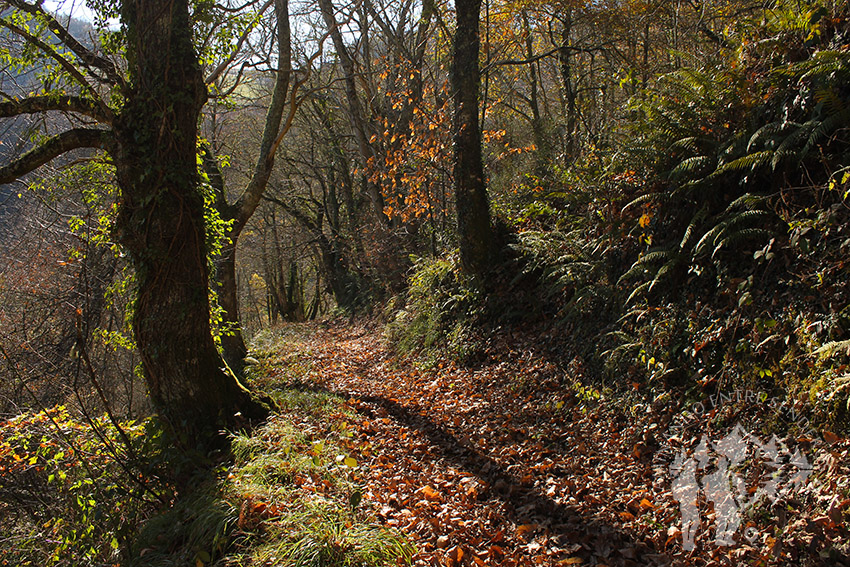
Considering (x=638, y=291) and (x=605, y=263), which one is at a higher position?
(x=605, y=263)

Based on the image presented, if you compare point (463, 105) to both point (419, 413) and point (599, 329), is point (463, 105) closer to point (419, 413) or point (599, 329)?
point (599, 329)

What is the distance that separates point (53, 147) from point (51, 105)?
0.48 metres

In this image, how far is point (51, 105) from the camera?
5.35 meters

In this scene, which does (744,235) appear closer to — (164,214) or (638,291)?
(638,291)

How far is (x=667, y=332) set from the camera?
4.99m

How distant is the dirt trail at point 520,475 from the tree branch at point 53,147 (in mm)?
4597

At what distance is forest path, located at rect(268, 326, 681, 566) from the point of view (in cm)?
362

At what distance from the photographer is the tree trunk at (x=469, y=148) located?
27.2 feet

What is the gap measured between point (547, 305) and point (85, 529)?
6228 millimetres

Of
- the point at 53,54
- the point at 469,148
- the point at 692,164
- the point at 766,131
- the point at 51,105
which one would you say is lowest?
the point at 692,164

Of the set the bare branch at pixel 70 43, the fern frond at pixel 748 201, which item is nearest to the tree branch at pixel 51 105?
the bare branch at pixel 70 43

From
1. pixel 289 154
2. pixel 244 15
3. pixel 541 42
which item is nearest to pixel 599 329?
pixel 244 15

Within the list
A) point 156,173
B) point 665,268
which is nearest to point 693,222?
point 665,268

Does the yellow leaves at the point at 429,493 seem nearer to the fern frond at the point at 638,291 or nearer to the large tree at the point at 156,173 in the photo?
the large tree at the point at 156,173
